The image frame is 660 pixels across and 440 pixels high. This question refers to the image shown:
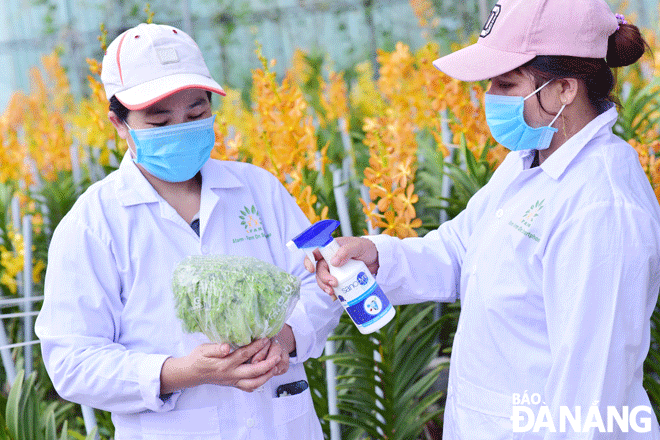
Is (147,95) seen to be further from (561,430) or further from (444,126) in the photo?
(444,126)

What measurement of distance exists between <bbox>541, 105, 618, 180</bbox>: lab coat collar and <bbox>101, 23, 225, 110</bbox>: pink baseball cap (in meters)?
0.82

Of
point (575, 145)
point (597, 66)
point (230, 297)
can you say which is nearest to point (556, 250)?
point (575, 145)

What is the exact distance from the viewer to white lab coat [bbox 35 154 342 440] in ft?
4.70

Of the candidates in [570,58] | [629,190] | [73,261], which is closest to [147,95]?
[73,261]

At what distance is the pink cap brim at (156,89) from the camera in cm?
151

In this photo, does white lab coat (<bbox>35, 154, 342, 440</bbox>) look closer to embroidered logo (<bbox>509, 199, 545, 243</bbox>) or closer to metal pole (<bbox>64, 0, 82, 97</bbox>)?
embroidered logo (<bbox>509, 199, 545, 243</bbox>)

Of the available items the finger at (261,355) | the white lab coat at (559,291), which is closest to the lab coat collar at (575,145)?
the white lab coat at (559,291)

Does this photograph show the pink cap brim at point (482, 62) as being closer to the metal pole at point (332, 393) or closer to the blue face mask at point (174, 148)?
the blue face mask at point (174, 148)

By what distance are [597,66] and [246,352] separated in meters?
0.98

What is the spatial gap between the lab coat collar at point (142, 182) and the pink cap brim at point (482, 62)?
632mm

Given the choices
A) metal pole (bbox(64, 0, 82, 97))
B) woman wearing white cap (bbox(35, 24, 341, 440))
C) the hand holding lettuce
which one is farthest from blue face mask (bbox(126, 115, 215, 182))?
metal pole (bbox(64, 0, 82, 97))

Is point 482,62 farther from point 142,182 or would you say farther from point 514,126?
point 142,182

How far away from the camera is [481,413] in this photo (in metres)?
1.47

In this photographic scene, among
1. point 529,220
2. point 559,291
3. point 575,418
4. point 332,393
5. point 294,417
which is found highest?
point 529,220
